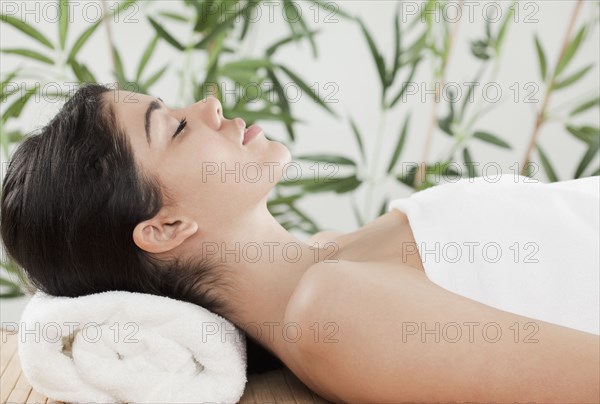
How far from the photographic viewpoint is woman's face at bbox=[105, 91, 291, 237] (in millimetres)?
1240

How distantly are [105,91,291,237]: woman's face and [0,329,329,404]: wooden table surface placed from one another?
1.03 feet

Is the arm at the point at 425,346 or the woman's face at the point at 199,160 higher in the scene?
the woman's face at the point at 199,160

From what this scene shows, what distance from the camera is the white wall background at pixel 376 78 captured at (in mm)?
2764

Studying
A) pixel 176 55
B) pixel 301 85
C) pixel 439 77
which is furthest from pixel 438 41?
pixel 176 55

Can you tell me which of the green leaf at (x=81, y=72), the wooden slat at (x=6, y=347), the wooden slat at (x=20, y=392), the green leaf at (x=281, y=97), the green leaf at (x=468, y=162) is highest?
the green leaf at (x=81, y=72)

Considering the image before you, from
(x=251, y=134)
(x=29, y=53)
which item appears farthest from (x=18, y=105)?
(x=251, y=134)

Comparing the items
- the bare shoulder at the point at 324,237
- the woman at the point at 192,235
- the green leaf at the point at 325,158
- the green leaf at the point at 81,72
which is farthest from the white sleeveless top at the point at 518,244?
the green leaf at the point at 81,72

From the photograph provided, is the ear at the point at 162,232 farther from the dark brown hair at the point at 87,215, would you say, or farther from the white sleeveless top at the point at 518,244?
the white sleeveless top at the point at 518,244

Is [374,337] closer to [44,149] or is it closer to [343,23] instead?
[44,149]

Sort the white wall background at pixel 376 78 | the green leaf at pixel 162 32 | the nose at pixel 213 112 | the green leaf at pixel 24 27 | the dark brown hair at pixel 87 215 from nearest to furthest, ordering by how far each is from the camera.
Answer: the dark brown hair at pixel 87 215 → the nose at pixel 213 112 → the green leaf at pixel 24 27 → the green leaf at pixel 162 32 → the white wall background at pixel 376 78

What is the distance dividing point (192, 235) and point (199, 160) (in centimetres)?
14

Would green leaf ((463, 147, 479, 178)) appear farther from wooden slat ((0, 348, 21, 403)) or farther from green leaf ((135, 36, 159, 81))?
wooden slat ((0, 348, 21, 403))

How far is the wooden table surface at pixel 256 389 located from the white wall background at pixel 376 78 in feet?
4.99

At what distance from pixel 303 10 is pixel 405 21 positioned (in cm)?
42
